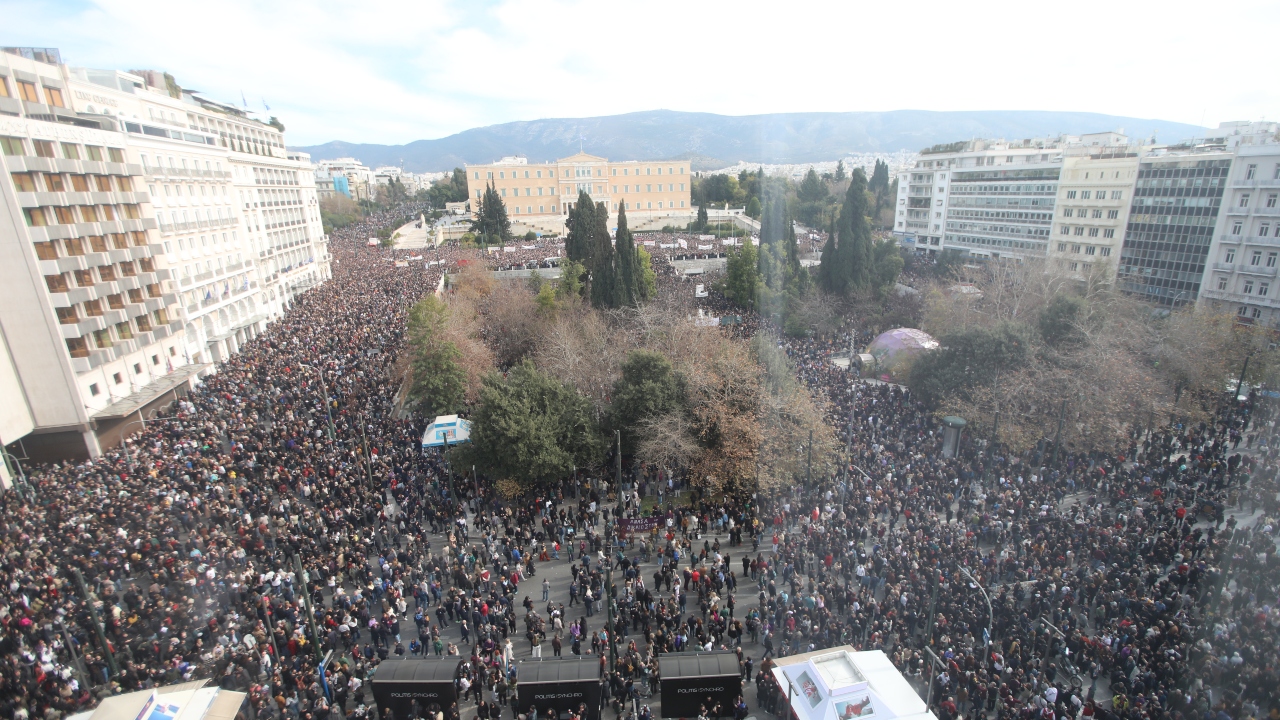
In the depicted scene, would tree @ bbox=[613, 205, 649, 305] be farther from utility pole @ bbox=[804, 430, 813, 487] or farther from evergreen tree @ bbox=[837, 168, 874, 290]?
utility pole @ bbox=[804, 430, 813, 487]

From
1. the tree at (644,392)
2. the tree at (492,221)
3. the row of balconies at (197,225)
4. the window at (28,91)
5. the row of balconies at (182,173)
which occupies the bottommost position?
the tree at (644,392)

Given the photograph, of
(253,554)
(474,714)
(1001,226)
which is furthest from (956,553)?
(1001,226)

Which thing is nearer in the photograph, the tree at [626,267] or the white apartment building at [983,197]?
the tree at [626,267]

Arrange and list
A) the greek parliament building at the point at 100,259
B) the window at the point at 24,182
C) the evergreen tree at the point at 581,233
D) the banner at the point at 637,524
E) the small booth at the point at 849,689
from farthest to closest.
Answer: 1. the evergreen tree at the point at 581,233
2. the greek parliament building at the point at 100,259
3. the window at the point at 24,182
4. the banner at the point at 637,524
5. the small booth at the point at 849,689

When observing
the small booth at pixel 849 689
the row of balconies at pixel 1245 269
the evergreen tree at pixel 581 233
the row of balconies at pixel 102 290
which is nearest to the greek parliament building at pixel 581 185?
the evergreen tree at pixel 581 233

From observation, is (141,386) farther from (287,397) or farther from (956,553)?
(956,553)

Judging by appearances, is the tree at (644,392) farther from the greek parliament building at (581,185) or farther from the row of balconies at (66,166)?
the greek parliament building at (581,185)
